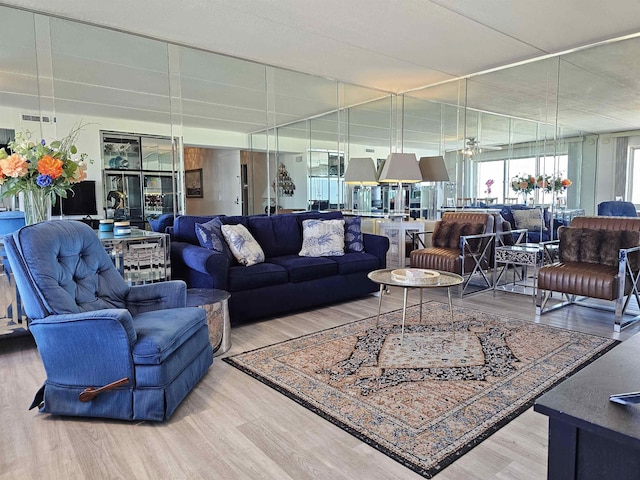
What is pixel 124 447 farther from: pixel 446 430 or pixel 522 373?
pixel 522 373

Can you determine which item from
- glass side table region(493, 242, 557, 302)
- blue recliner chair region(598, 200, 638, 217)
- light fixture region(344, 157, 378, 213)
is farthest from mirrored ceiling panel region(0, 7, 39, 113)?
blue recliner chair region(598, 200, 638, 217)

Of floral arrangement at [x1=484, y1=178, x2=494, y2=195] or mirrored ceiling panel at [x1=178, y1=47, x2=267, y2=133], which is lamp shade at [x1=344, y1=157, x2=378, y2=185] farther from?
floral arrangement at [x1=484, y1=178, x2=494, y2=195]

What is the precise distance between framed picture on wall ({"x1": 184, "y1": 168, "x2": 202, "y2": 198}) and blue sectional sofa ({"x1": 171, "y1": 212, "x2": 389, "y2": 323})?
1.91m

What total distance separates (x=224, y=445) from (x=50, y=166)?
2.22m

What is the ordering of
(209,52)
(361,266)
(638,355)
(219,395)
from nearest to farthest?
(638,355)
(219,395)
(361,266)
(209,52)

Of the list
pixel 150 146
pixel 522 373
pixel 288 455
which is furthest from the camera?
pixel 150 146

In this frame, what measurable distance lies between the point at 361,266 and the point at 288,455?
9.24 ft

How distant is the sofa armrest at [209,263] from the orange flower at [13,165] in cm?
135

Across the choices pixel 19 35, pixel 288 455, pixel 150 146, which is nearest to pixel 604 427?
pixel 288 455

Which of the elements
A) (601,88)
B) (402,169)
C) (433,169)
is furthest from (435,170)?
(601,88)

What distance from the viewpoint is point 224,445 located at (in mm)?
1971

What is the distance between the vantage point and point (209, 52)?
4996mm

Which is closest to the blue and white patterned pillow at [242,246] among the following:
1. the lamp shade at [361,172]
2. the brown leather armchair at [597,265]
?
the lamp shade at [361,172]

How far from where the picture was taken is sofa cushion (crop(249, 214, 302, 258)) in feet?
15.0
